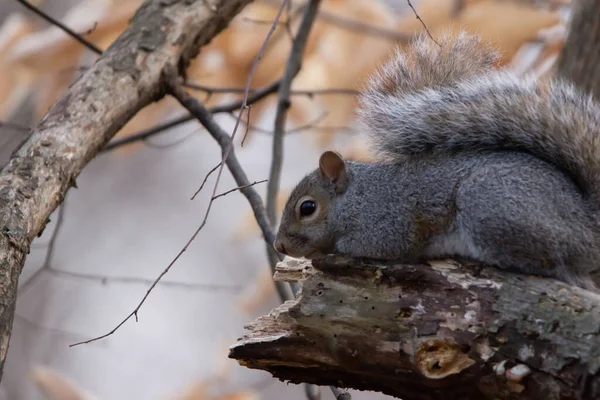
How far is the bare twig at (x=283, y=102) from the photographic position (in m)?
2.85

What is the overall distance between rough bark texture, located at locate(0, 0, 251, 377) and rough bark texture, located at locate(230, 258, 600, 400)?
24.5 inches

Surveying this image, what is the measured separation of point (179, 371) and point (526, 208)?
6.72m

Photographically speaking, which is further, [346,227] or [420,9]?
[420,9]

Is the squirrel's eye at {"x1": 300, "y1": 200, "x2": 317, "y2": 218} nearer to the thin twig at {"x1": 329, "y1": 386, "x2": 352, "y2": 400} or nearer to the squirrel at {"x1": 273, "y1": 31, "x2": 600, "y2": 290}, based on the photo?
the squirrel at {"x1": 273, "y1": 31, "x2": 600, "y2": 290}

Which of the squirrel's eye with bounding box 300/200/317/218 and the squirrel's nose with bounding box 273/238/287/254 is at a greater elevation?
the squirrel's eye with bounding box 300/200/317/218

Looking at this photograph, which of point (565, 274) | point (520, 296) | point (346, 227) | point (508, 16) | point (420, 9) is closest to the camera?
point (520, 296)

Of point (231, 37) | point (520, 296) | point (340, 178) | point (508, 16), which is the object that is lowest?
point (520, 296)

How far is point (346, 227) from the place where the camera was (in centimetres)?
258

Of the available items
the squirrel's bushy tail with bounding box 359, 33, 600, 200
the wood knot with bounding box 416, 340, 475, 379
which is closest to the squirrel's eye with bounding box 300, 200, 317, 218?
the squirrel's bushy tail with bounding box 359, 33, 600, 200

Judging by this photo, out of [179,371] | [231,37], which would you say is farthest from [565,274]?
[179,371]

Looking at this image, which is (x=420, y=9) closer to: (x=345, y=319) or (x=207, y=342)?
(x=345, y=319)

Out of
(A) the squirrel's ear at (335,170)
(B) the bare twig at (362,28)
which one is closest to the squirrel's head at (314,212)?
(A) the squirrel's ear at (335,170)

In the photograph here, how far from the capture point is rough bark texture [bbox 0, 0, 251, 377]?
1927mm

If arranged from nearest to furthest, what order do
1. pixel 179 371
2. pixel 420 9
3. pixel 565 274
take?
1. pixel 565 274
2. pixel 420 9
3. pixel 179 371
